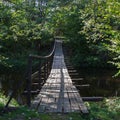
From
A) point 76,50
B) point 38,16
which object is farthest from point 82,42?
point 38,16

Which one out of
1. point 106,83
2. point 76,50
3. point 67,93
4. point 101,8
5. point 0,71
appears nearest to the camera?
point 101,8

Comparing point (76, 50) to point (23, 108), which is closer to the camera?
point (23, 108)

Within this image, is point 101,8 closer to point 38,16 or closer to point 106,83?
point 106,83

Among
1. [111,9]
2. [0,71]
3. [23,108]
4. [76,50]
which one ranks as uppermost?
[111,9]

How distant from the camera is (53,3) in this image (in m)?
25.3

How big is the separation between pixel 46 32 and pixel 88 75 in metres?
7.00

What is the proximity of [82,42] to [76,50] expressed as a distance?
0.89 metres

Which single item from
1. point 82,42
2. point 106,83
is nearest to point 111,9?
point 106,83

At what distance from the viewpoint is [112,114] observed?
17.0 ft

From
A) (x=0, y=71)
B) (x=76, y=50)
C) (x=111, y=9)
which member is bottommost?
(x=0, y=71)

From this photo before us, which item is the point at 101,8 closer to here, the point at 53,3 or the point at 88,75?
the point at 88,75

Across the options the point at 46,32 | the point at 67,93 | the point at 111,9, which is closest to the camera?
the point at 111,9

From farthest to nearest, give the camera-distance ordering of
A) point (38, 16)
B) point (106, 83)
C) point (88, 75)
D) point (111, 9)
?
point (38, 16) < point (88, 75) < point (106, 83) < point (111, 9)

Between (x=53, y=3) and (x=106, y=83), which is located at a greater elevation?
(x=53, y=3)
